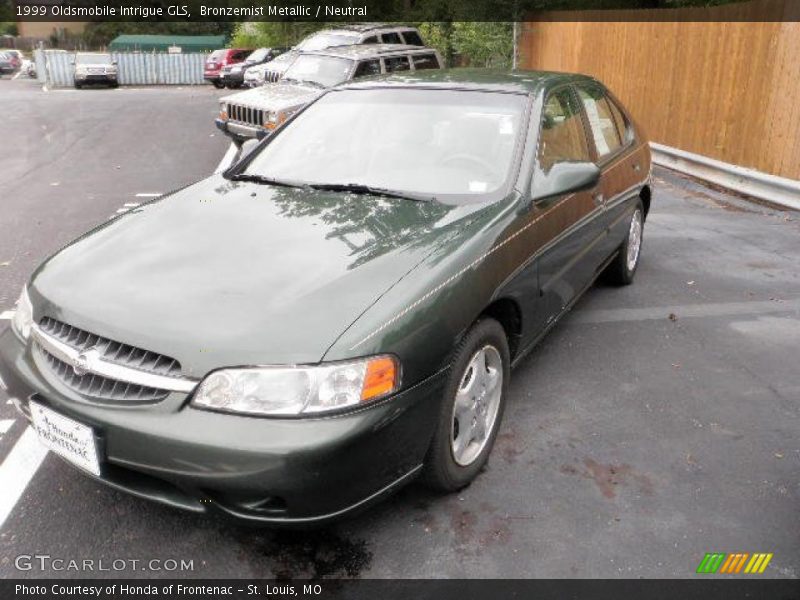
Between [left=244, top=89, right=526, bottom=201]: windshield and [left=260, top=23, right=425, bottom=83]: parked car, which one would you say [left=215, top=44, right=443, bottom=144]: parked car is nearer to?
[left=260, top=23, right=425, bottom=83]: parked car

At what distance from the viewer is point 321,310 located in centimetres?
246

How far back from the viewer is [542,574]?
8.40 feet

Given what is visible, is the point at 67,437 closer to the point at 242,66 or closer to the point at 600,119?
the point at 600,119

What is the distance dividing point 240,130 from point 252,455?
29.2 ft

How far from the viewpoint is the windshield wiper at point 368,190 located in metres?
3.40

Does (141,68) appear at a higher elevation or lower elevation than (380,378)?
lower

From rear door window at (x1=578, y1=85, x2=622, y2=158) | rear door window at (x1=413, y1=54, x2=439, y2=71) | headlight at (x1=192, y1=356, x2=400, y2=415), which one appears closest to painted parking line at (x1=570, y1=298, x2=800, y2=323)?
rear door window at (x1=578, y1=85, x2=622, y2=158)

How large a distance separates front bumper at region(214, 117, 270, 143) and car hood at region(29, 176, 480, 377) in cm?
667

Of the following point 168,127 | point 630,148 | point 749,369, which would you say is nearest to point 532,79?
point 630,148

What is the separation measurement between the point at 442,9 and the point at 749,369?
23253 millimetres

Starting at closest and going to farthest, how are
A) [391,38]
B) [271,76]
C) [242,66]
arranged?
[271,76] → [391,38] → [242,66]

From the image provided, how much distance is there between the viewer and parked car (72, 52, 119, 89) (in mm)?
29297

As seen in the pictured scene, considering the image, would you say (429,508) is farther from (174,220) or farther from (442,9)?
(442,9)

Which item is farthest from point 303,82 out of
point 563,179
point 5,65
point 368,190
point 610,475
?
point 5,65
